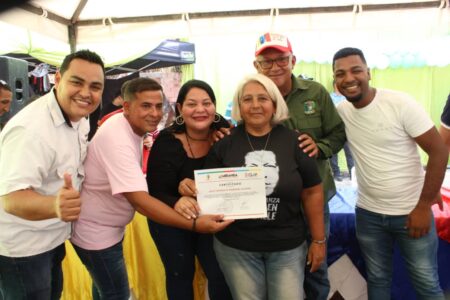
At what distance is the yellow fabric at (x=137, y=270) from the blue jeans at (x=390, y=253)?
120 cm

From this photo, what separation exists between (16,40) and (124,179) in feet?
12.2

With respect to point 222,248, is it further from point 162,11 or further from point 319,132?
point 162,11

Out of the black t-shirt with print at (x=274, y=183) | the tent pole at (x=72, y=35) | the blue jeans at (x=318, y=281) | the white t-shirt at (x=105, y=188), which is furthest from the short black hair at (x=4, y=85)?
the tent pole at (x=72, y=35)

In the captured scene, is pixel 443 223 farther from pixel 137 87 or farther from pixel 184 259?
pixel 137 87

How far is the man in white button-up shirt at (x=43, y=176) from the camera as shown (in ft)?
4.30

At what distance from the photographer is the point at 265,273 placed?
5.56 feet

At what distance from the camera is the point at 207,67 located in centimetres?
Result: 575

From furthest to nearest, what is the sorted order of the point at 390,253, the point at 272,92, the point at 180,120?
the point at 390,253
the point at 180,120
the point at 272,92

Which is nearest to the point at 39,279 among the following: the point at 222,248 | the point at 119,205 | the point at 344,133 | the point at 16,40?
A: the point at 119,205

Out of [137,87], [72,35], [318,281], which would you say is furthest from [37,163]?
[72,35]

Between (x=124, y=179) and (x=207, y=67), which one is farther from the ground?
(x=207, y=67)

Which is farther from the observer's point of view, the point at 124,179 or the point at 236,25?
the point at 236,25

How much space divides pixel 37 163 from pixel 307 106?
1.48 meters

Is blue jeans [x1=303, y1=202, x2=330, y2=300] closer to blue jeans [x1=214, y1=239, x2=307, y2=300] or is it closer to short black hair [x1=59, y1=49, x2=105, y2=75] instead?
blue jeans [x1=214, y1=239, x2=307, y2=300]
